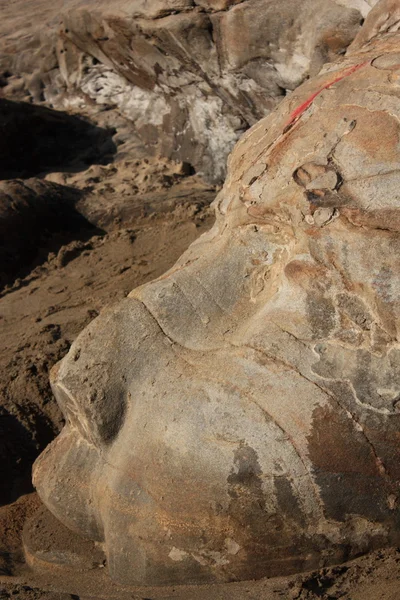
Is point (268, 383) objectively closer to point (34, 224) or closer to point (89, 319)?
point (89, 319)

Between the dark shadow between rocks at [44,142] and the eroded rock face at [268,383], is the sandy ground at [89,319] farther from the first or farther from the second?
the dark shadow between rocks at [44,142]

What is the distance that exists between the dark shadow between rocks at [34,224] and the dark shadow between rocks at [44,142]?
79 cm

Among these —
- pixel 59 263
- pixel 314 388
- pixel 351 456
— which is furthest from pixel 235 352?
pixel 59 263

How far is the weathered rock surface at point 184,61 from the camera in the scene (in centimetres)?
347

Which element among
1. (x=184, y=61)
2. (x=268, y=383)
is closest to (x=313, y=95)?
(x=268, y=383)

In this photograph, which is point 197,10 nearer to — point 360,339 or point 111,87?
point 111,87

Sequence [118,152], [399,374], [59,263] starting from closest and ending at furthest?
1. [399,374]
2. [59,263]
3. [118,152]

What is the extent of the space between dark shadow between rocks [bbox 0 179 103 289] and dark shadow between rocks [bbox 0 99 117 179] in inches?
30.9

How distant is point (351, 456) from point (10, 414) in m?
1.52

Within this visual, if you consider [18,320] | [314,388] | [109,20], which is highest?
[109,20]

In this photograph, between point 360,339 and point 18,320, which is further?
point 18,320

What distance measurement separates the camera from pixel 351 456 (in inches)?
74.4

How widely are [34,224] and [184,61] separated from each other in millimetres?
1326

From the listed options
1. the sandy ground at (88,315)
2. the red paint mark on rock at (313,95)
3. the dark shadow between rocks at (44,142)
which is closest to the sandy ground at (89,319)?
the sandy ground at (88,315)
